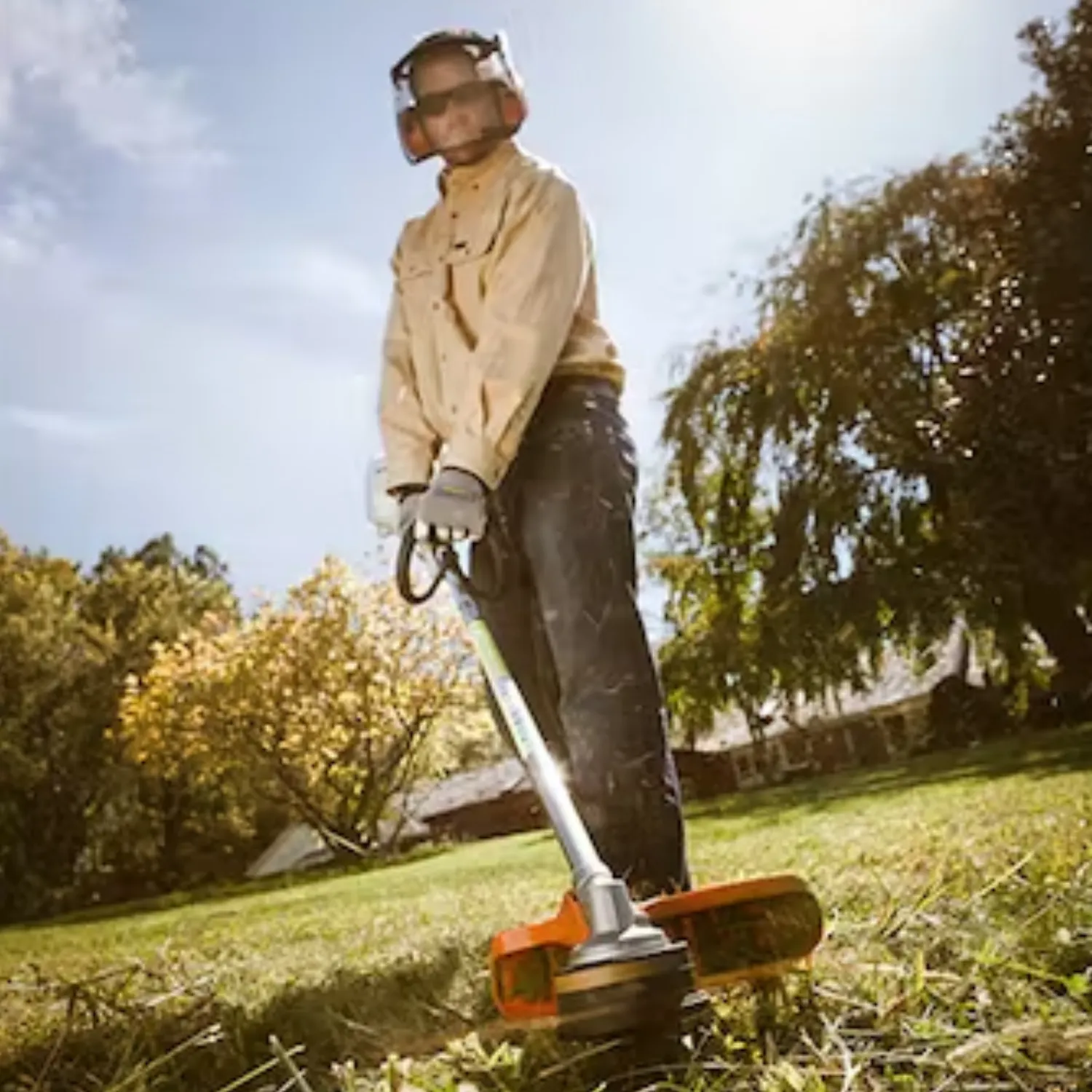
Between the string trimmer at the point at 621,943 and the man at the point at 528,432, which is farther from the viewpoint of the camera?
the man at the point at 528,432

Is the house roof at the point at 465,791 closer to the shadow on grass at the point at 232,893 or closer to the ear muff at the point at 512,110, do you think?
the shadow on grass at the point at 232,893

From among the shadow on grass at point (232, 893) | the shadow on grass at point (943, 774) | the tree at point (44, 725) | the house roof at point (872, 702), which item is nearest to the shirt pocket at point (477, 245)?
the shadow on grass at point (943, 774)

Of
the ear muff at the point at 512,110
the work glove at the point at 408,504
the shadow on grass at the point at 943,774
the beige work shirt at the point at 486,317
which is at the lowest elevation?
the shadow on grass at the point at 943,774

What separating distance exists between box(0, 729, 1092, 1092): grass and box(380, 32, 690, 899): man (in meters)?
0.44

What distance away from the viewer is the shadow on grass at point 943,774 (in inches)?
289

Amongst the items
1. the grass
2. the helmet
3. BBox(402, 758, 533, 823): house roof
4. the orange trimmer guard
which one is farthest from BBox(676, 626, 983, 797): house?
the orange trimmer guard

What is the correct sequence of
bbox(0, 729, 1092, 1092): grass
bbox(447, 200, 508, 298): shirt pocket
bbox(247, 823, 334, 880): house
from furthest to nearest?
bbox(247, 823, 334, 880): house, bbox(447, 200, 508, 298): shirt pocket, bbox(0, 729, 1092, 1092): grass

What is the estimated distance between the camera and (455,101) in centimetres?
268

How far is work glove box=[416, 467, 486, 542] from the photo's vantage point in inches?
82.3

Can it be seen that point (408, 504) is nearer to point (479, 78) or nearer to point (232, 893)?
point (479, 78)

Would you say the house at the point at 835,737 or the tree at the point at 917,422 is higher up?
the tree at the point at 917,422

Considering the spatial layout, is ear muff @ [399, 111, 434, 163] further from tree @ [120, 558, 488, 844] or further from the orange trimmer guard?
tree @ [120, 558, 488, 844]

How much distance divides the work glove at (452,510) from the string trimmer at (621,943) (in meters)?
0.27

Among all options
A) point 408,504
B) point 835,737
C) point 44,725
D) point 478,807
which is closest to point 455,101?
point 408,504
